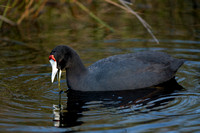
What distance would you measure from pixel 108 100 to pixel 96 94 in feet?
1.26

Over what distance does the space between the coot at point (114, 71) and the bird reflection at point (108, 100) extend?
11cm

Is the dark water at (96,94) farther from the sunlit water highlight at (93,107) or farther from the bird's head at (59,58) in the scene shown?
the bird's head at (59,58)

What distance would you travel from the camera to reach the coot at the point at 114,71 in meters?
6.07

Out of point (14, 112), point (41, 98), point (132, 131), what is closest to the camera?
point (132, 131)

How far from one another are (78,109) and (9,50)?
13.0 feet

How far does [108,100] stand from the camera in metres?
5.67

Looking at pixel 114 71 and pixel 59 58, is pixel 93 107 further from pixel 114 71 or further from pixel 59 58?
pixel 59 58

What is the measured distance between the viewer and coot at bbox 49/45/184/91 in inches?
239

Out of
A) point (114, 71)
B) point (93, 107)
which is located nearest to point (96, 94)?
point (114, 71)

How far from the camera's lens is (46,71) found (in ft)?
23.5

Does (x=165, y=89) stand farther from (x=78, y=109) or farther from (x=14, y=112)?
(x=14, y=112)

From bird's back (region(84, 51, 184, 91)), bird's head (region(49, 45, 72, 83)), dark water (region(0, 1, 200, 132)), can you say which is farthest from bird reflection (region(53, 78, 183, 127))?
bird's head (region(49, 45, 72, 83))

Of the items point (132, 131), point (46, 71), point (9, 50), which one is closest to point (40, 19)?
point (9, 50)

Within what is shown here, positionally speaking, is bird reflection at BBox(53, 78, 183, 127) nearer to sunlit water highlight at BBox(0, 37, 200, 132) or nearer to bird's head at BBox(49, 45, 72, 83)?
sunlit water highlight at BBox(0, 37, 200, 132)
